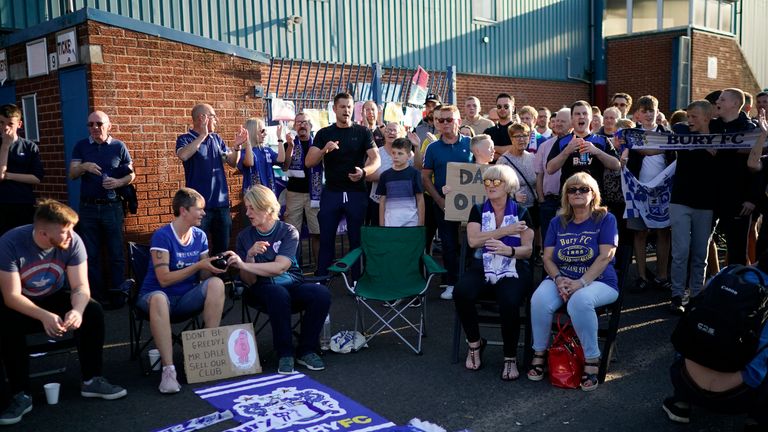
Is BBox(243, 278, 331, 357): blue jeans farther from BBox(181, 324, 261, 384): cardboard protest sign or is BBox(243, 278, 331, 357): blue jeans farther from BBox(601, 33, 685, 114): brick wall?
BBox(601, 33, 685, 114): brick wall

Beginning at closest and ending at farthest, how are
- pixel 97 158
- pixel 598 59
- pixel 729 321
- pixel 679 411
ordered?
pixel 729 321, pixel 679 411, pixel 97 158, pixel 598 59

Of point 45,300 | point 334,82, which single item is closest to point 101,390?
point 45,300

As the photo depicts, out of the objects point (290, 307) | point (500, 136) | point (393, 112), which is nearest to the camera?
point (290, 307)

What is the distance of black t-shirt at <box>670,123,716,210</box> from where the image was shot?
575 cm

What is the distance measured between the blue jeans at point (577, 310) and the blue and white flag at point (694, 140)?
6.75 feet

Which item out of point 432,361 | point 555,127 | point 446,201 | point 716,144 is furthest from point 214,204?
point 716,144

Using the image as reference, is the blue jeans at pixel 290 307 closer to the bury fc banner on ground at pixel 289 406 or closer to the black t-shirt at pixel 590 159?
the bury fc banner on ground at pixel 289 406

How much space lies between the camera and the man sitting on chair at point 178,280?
4590 mm

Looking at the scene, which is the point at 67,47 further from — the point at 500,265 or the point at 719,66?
the point at 719,66

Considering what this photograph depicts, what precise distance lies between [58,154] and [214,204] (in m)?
2.16

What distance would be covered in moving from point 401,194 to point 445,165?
0.66 m

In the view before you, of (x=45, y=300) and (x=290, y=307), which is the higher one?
(x=45, y=300)

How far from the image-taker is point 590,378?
4.37m

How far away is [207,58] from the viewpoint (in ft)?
25.6
